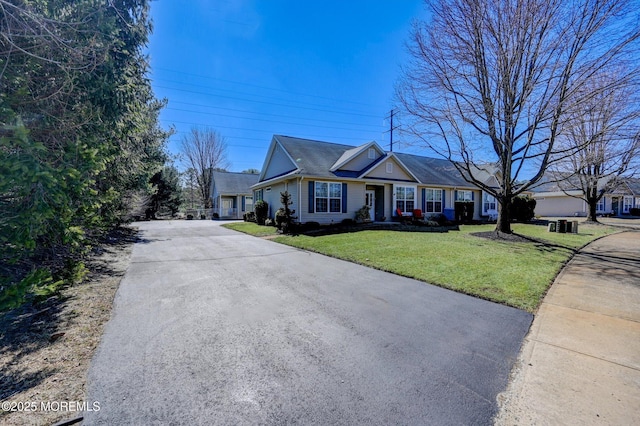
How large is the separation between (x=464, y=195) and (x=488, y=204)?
3.36 meters

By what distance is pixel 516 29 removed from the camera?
957cm

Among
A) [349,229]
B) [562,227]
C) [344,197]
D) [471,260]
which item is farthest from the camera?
[344,197]

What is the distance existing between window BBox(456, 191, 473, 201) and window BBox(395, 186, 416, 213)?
524 cm

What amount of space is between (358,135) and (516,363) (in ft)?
94.9

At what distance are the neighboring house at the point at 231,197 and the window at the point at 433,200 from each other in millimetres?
19891

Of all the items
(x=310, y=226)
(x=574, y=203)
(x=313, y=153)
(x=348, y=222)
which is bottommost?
(x=310, y=226)

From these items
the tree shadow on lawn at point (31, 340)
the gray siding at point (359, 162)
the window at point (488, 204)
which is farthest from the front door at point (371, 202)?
the tree shadow on lawn at point (31, 340)

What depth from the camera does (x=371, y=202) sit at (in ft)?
Result: 60.4

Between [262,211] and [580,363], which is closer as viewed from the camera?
[580,363]

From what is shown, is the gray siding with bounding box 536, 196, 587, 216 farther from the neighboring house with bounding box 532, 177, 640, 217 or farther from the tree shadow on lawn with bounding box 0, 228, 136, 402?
the tree shadow on lawn with bounding box 0, 228, 136, 402

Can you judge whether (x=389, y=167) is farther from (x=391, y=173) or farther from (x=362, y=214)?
(x=362, y=214)

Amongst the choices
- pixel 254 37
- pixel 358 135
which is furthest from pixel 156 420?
pixel 358 135

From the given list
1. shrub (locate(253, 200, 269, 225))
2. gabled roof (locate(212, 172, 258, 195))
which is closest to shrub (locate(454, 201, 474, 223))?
shrub (locate(253, 200, 269, 225))

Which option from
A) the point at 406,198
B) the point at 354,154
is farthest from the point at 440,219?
the point at 354,154
